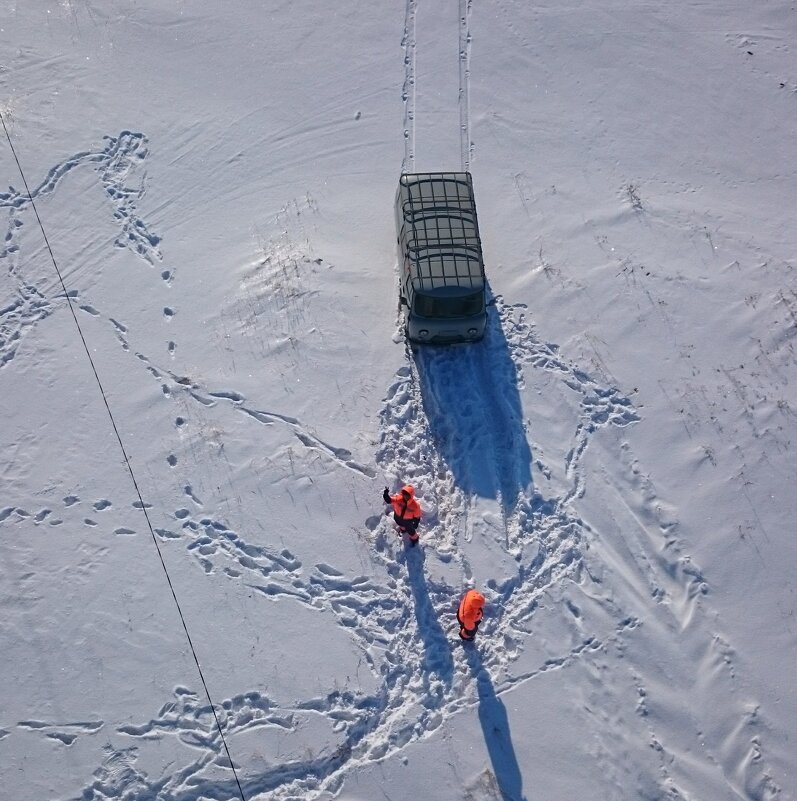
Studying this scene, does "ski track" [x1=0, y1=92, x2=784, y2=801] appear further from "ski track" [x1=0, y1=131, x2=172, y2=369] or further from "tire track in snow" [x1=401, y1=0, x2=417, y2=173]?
"tire track in snow" [x1=401, y1=0, x2=417, y2=173]

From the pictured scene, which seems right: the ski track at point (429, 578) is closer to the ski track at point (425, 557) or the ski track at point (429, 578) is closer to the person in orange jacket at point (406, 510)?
the ski track at point (425, 557)

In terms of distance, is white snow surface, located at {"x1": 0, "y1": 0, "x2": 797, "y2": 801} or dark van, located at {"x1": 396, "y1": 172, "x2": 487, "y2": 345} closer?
white snow surface, located at {"x1": 0, "y1": 0, "x2": 797, "y2": 801}

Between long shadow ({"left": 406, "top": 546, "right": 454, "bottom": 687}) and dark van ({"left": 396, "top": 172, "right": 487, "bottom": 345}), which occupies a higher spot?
dark van ({"left": 396, "top": 172, "right": 487, "bottom": 345})

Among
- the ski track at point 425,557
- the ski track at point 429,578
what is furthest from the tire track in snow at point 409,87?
the ski track at point 429,578

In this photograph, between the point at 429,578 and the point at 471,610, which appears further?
the point at 429,578

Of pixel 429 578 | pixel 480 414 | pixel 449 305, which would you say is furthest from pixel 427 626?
pixel 449 305

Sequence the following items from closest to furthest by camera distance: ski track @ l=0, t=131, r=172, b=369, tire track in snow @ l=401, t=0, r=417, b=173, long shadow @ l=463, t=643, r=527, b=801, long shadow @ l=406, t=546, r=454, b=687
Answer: long shadow @ l=463, t=643, r=527, b=801, long shadow @ l=406, t=546, r=454, b=687, ski track @ l=0, t=131, r=172, b=369, tire track in snow @ l=401, t=0, r=417, b=173

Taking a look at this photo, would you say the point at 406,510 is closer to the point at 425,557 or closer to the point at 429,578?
the point at 425,557

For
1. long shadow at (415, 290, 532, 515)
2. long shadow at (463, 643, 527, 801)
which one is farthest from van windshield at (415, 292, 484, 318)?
long shadow at (463, 643, 527, 801)
